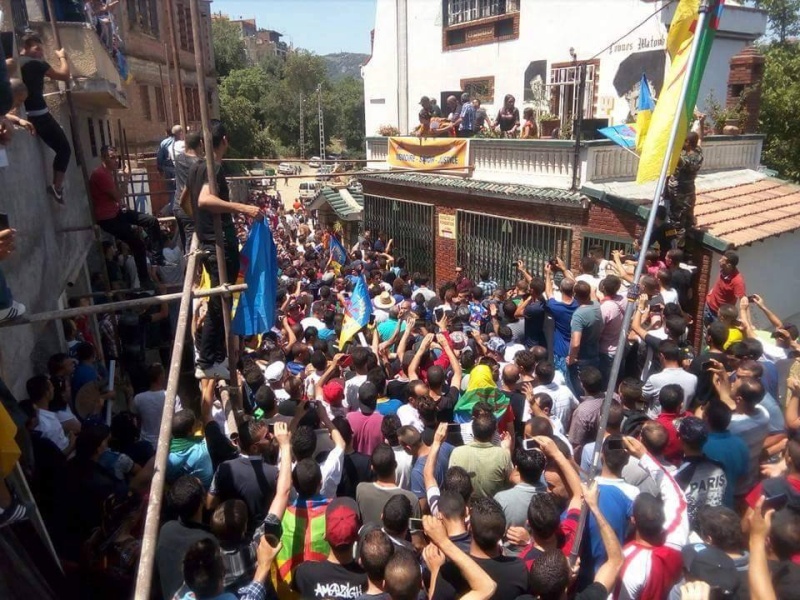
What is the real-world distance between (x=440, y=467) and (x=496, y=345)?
8.98ft

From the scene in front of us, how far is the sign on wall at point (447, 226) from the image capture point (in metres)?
14.0

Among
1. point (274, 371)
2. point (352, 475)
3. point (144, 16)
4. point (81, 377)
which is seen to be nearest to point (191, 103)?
point (144, 16)

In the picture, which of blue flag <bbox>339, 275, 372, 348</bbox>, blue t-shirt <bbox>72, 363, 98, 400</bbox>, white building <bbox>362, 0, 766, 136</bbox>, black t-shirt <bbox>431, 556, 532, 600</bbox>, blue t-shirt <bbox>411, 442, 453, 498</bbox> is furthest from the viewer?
white building <bbox>362, 0, 766, 136</bbox>

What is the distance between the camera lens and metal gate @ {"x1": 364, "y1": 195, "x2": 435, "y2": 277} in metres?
15.0

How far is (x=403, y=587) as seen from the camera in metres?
2.79

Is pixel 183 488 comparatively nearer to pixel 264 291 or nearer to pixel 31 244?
pixel 264 291

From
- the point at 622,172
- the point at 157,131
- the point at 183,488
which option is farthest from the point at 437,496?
the point at 157,131

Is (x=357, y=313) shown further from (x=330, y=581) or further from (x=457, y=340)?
(x=330, y=581)

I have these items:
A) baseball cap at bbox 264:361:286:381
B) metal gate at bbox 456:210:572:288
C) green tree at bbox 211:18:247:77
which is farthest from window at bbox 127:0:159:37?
green tree at bbox 211:18:247:77

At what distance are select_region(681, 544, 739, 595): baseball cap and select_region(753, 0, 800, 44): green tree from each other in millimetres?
30399

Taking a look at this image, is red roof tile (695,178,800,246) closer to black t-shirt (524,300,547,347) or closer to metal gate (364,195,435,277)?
black t-shirt (524,300,547,347)

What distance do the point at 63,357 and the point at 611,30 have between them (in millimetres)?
13973

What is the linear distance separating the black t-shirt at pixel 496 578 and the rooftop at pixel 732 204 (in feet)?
23.2

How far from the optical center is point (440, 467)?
4.31m
